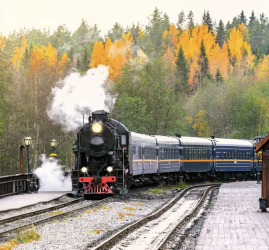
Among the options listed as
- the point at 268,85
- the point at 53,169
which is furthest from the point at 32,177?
the point at 268,85

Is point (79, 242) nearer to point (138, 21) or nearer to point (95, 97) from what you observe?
point (95, 97)

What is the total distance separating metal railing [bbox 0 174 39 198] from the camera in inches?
914

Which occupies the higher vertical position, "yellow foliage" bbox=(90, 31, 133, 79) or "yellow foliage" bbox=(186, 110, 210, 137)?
"yellow foliage" bbox=(90, 31, 133, 79)

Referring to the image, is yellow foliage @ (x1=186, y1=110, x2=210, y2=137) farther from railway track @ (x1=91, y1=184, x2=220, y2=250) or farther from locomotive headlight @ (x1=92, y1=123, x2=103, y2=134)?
railway track @ (x1=91, y1=184, x2=220, y2=250)

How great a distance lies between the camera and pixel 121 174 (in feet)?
72.9

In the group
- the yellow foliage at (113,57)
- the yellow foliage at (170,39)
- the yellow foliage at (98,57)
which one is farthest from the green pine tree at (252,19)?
the yellow foliage at (98,57)

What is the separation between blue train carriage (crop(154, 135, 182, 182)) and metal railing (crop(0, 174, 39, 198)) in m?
8.28

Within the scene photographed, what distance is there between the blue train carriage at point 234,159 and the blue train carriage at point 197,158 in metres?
0.85

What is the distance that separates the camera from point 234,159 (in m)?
42.2

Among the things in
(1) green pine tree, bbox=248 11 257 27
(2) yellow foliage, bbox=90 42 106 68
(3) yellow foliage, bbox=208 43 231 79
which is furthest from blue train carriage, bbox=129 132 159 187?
(1) green pine tree, bbox=248 11 257 27

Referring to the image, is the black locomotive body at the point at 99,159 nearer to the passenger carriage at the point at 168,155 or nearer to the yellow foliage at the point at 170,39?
the passenger carriage at the point at 168,155

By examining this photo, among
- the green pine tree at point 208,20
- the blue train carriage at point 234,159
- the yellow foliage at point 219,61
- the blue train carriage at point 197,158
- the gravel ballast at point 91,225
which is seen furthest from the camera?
the green pine tree at point 208,20

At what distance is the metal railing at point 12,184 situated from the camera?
23.2m

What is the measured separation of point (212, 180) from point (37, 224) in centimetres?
2917
